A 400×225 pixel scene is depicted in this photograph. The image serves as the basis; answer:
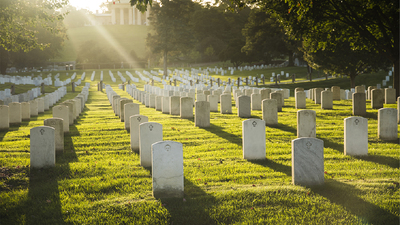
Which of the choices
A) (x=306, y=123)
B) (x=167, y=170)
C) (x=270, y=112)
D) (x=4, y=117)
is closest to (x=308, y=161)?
(x=167, y=170)

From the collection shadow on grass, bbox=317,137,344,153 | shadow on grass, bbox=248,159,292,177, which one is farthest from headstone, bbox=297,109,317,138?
shadow on grass, bbox=248,159,292,177

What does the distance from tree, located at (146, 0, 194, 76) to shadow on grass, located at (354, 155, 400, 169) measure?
176ft

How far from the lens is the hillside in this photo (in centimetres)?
10938

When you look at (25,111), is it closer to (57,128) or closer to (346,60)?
(57,128)

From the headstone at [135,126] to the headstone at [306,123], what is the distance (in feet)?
14.5

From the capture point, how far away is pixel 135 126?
8828mm

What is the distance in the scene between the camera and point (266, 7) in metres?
16.5

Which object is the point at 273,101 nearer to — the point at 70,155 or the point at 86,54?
the point at 70,155

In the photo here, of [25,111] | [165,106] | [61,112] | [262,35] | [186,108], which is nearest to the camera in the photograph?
[61,112]

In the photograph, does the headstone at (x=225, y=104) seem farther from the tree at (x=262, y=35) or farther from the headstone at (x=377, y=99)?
the tree at (x=262, y=35)

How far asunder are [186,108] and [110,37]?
391ft

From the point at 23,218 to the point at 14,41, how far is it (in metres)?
18.1

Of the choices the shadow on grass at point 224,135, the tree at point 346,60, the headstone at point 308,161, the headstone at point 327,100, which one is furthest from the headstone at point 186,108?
the tree at point 346,60

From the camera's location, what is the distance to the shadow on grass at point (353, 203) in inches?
190
